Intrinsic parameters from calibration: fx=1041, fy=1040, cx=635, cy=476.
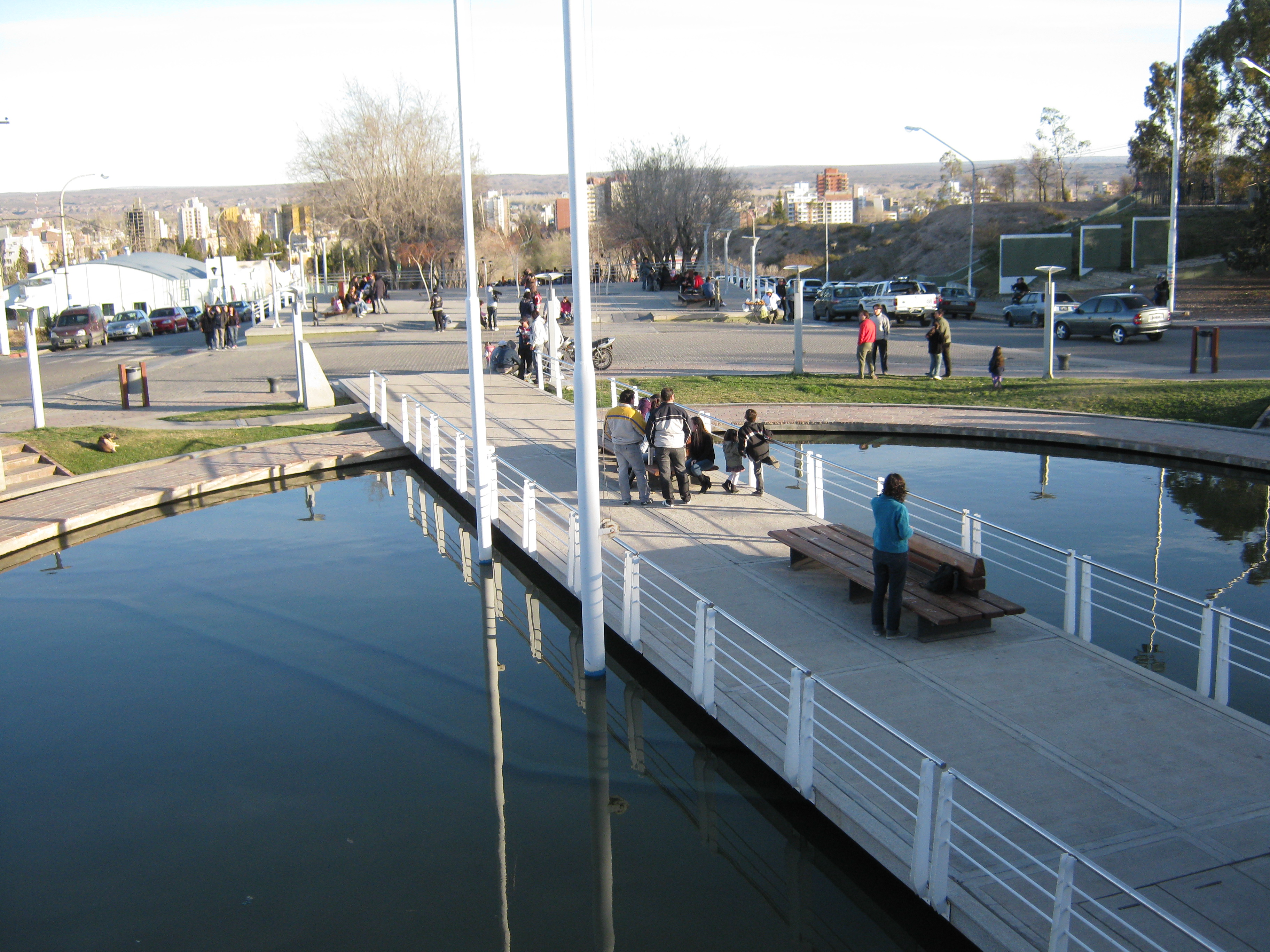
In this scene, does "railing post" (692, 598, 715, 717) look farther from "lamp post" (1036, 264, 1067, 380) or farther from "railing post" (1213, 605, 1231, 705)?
"lamp post" (1036, 264, 1067, 380)

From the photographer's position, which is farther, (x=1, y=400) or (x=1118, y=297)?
(x=1118, y=297)

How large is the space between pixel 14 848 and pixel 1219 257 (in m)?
56.0

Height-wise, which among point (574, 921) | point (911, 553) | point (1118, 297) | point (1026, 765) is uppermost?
point (1118, 297)

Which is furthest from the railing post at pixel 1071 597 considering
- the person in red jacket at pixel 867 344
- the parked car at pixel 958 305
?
the parked car at pixel 958 305

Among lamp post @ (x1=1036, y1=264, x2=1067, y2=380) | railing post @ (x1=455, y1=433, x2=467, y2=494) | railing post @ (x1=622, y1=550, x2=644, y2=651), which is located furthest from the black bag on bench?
lamp post @ (x1=1036, y1=264, x2=1067, y2=380)

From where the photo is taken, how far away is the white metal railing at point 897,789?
5.15 m

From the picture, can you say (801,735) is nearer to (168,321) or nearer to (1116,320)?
(1116,320)

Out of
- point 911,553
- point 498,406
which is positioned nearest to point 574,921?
point 911,553

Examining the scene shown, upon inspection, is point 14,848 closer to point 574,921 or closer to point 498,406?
point 574,921

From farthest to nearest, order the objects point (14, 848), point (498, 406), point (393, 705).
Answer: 1. point (498, 406)
2. point (393, 705)
3. point (14, 848)

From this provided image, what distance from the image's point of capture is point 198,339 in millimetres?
49781

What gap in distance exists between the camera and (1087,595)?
9.05 meters

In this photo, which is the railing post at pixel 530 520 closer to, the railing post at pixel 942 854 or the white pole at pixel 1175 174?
the railing post at pixel 942 854

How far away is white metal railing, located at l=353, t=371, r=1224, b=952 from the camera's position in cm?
515
